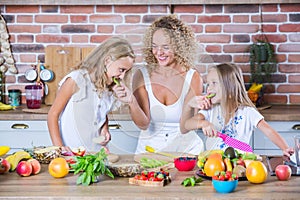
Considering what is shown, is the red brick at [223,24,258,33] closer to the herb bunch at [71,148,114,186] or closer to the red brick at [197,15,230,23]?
the red brick at [197,15,230,23]

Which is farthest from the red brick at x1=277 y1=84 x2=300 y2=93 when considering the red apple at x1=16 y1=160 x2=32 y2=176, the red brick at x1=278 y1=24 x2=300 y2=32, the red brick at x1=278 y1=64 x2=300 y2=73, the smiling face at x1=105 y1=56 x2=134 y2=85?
the red apple at x1=16 y1=160 x2=32 y2=176

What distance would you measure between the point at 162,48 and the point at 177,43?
0.10 meters

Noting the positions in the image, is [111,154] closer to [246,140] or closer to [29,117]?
[246,140]

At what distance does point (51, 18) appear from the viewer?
4.36 meters

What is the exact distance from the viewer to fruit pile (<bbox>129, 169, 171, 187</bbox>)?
2170 mm

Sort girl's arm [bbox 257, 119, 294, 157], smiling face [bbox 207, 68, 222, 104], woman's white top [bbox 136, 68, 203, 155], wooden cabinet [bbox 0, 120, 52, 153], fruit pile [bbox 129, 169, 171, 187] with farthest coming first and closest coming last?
wooden cabinet [bbox 0, 120, 52, 153]
smiling face [bbox 207, 68, 222, 104]
girl's arm [bbox 257, 119, 294, 157]
woman's white top [bbox 136, 68, 203, 155]
fruit pile [bbox 129, 169, 171, 187]

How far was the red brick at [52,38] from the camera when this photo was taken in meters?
4.35

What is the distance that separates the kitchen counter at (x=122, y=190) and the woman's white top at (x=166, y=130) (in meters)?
0.34

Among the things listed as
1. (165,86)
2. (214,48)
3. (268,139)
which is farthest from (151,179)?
(214,48)

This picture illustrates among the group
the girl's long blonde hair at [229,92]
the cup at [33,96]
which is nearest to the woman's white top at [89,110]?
the girl's long blonde hair at [229,92]

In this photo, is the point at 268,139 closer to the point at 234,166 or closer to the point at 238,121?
the point at 238,121

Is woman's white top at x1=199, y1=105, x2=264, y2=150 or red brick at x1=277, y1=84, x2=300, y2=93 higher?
red brick at x1=277, y1=84, x2=300, y2=93

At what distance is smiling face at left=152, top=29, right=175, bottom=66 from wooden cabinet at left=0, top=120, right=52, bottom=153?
171cm

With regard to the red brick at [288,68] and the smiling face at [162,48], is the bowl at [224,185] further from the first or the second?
the red brick at [288,68]
